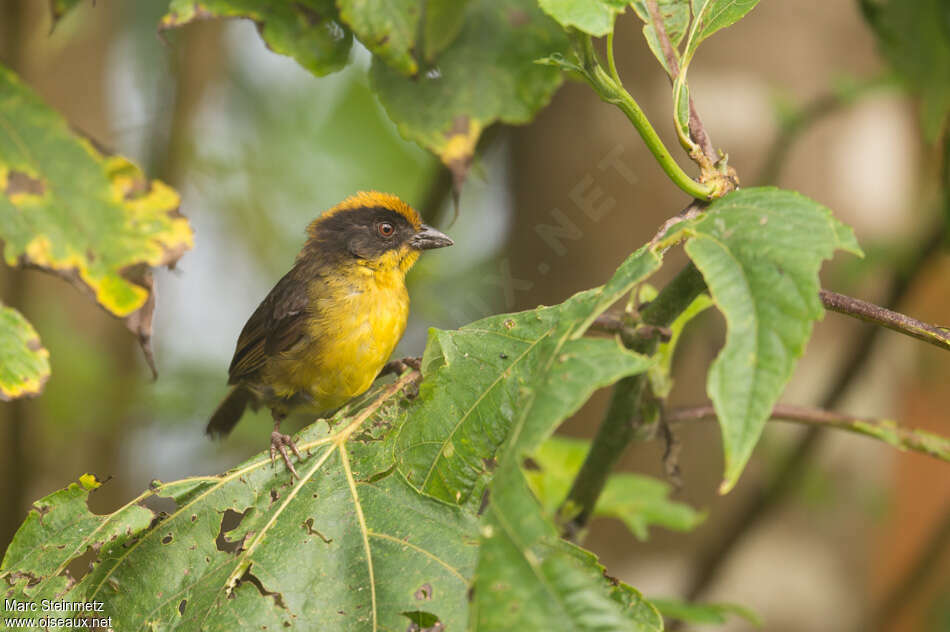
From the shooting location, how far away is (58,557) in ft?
5.18

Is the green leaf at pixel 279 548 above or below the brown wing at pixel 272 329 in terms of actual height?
above

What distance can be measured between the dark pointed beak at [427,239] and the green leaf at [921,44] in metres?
1.72

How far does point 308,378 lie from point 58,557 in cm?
163

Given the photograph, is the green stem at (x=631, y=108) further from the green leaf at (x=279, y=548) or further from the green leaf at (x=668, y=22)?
the green leaf at (x=279, y=548)

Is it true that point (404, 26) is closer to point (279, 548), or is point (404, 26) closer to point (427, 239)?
point (279, 548)

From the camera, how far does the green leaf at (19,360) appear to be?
1.74 metres

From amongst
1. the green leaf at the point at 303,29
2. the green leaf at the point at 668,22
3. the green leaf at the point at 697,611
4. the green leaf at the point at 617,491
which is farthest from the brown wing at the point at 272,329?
the green leaf at the point at 668,22

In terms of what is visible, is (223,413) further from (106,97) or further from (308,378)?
(106,97)

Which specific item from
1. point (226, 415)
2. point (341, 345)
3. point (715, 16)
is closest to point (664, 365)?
point (715, 16)

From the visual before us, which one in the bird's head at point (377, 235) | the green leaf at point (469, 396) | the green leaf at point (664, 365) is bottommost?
the bird's head at point (377, 235)

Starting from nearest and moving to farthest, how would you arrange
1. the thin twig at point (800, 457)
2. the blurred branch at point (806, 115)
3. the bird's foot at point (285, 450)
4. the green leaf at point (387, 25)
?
the bird's foot at point (285, 450) → the green leaf at point (387, 25) → the thin twig at point (800, 457) → the blurred branch at point (806, 115)

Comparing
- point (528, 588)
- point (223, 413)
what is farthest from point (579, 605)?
point (223, 413)

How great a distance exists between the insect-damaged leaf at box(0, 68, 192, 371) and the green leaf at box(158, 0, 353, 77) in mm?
438

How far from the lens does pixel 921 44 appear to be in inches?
88.0
